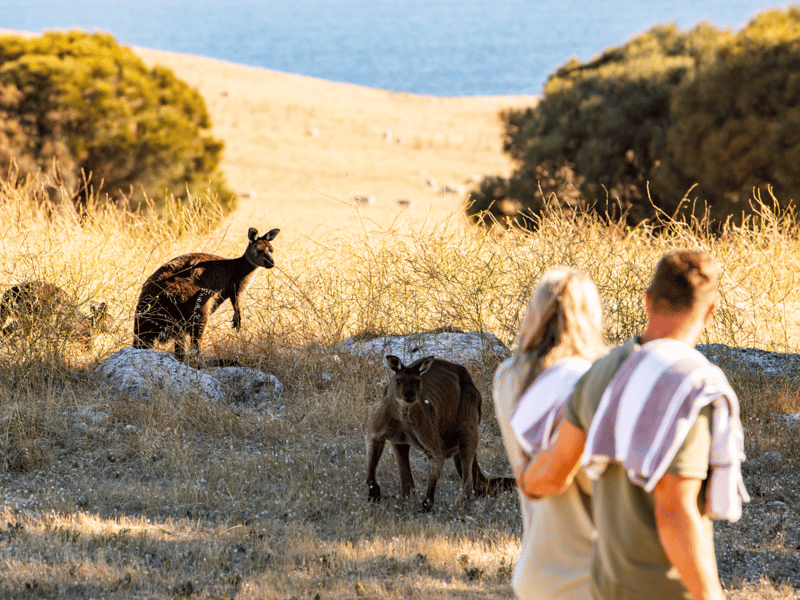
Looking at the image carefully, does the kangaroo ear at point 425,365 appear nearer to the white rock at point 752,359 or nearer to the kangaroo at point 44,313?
the white rock at point 752,359

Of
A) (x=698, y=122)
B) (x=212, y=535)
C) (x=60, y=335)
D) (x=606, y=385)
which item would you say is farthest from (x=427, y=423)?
(x=698, y=122)

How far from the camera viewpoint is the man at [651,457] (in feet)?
6.70

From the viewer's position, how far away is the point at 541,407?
2379mm

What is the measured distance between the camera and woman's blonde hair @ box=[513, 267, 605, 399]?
247 centimetres

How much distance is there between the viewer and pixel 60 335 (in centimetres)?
726

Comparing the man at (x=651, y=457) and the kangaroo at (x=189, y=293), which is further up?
the man at (x=651, y=457)

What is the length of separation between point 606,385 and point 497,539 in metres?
2.78

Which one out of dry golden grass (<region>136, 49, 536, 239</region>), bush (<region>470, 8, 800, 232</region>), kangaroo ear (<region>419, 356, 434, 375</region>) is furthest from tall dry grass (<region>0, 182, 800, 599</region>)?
dry golden grass (<region>136, 49, 536, 239</region>)

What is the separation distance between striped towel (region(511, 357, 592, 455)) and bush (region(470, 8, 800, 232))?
493 inches

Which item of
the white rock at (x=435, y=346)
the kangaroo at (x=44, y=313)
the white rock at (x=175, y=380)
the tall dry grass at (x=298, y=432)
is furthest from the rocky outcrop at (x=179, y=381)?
the white rock at (x=435, y=346)

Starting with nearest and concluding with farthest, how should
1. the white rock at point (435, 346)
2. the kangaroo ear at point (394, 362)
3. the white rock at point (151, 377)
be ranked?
the kangaroo ear at point (394, 362) < the white rock at point (151, 377) < the white rock at point (435, 346)

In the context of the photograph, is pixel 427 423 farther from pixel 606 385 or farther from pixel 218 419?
pixel 606 385

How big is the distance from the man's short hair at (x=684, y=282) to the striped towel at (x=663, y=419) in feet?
0.40

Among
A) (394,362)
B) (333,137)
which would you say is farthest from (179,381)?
(333,137)
